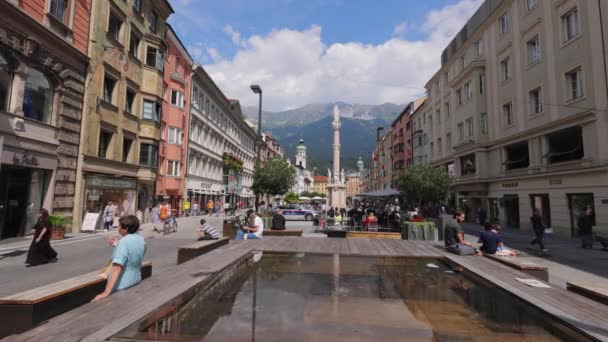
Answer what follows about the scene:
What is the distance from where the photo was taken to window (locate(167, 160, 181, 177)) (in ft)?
105

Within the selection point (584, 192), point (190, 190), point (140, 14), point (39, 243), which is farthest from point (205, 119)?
point (584, 192)

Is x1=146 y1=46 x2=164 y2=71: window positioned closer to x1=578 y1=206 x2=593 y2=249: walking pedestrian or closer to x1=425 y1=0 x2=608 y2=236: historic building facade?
x1=425 y1=0 x2=608 y2=236: historic building facade

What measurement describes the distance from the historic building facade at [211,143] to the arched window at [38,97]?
60.9 ft

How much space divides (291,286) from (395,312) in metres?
2.18

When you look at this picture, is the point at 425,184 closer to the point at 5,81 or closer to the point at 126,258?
the point at 126,258

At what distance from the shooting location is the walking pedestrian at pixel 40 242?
10.1m

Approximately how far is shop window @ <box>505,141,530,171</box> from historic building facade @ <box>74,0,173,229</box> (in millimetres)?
28404

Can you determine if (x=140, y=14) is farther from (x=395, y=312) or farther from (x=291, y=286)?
(x=395, y=312)

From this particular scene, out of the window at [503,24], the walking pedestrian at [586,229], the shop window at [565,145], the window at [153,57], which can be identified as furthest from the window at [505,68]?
the window at [153,57]

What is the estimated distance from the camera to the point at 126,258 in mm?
4930

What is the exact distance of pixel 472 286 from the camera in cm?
654

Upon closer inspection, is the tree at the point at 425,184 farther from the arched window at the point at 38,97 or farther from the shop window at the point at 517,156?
the arched window at the point at 38,97

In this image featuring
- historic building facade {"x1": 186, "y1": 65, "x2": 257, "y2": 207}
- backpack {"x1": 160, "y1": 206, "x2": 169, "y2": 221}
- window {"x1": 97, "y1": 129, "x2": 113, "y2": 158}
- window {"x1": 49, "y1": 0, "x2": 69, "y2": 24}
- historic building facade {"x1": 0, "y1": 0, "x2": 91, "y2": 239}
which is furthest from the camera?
historic building facade {"x1": 186, "y1": 65, "x2": 257, "y2": 207}

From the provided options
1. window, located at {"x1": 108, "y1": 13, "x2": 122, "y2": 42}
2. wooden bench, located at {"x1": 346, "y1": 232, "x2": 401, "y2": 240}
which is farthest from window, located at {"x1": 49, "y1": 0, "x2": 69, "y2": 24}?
wooden bench, located at {"x1": 346, "y1": 232, "x2": 401, "y2": 240}
